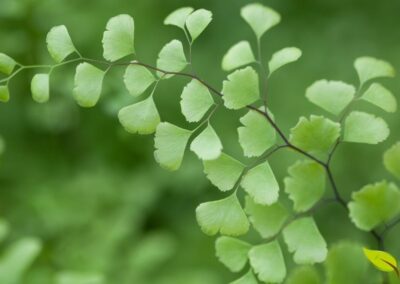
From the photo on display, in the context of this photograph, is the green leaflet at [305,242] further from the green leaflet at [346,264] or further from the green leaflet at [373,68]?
the green leaflet at [373,68]

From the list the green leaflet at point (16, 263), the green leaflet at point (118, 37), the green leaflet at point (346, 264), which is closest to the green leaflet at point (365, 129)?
the green leaflet at point (346, 264)

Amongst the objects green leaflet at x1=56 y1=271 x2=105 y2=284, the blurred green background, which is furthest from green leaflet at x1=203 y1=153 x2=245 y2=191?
the blurred green background

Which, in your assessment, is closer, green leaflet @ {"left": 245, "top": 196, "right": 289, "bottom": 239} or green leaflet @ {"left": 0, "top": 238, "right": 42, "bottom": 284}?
green leaflet @ {"left": 245, "top": 196, "right": 289, "bottom": 239}

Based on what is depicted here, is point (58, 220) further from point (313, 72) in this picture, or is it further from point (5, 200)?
point (313, 72)

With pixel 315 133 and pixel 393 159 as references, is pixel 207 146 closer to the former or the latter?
pixel 315 133

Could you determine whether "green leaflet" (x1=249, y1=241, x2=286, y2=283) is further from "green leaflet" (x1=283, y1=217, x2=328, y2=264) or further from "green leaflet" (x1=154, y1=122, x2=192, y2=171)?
"green leaflet" (x1=154, y1=122, x2=192, y2=171)

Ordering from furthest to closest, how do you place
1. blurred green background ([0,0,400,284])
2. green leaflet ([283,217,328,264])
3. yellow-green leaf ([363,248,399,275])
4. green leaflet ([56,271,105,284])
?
blurred green background ([0,0,400,284]), green leaflet ([56,271,105,284]), green leaflet ([283,217,328,264]), yellow-green leaf ([363,248,399,275])
